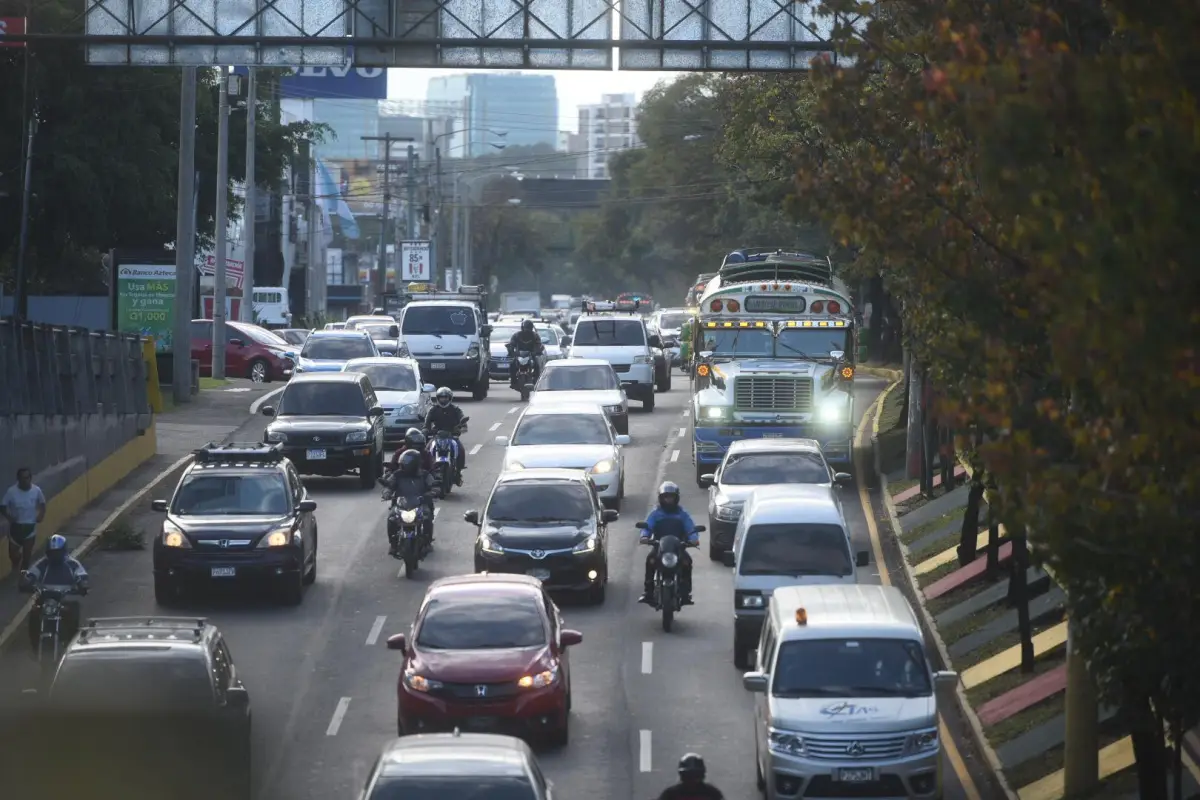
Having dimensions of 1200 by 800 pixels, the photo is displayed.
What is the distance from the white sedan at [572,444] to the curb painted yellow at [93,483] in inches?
266

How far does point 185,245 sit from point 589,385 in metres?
10.3

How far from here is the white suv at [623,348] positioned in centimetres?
4650

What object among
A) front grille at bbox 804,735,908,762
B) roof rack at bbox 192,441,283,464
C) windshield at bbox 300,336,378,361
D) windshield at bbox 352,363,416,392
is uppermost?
windshield at bbox 300,336,378,361

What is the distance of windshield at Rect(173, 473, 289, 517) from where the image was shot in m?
25.5

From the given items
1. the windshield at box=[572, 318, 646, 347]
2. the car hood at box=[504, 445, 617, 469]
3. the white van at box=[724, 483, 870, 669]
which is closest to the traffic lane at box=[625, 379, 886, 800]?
the white van at box=[724, 483, 870, 669]

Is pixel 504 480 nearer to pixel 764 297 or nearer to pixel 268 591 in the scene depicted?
pixel 268 591

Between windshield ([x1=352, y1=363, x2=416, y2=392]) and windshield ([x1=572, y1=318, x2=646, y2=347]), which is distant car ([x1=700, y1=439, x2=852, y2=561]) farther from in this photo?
windshield ([x1=572, y1=318, x2=646, y2=347])

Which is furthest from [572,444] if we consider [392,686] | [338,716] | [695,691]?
[338,716]

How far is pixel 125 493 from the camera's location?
33781mm

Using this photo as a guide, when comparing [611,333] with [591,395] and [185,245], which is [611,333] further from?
[185,245]

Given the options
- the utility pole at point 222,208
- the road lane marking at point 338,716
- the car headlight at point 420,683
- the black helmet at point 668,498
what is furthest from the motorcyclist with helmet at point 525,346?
the car headlight at point 420,683

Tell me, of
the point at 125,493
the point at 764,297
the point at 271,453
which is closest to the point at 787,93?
the point at 764,297

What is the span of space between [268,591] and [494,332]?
3392 centimetres

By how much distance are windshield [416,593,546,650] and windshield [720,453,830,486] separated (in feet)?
32.6
